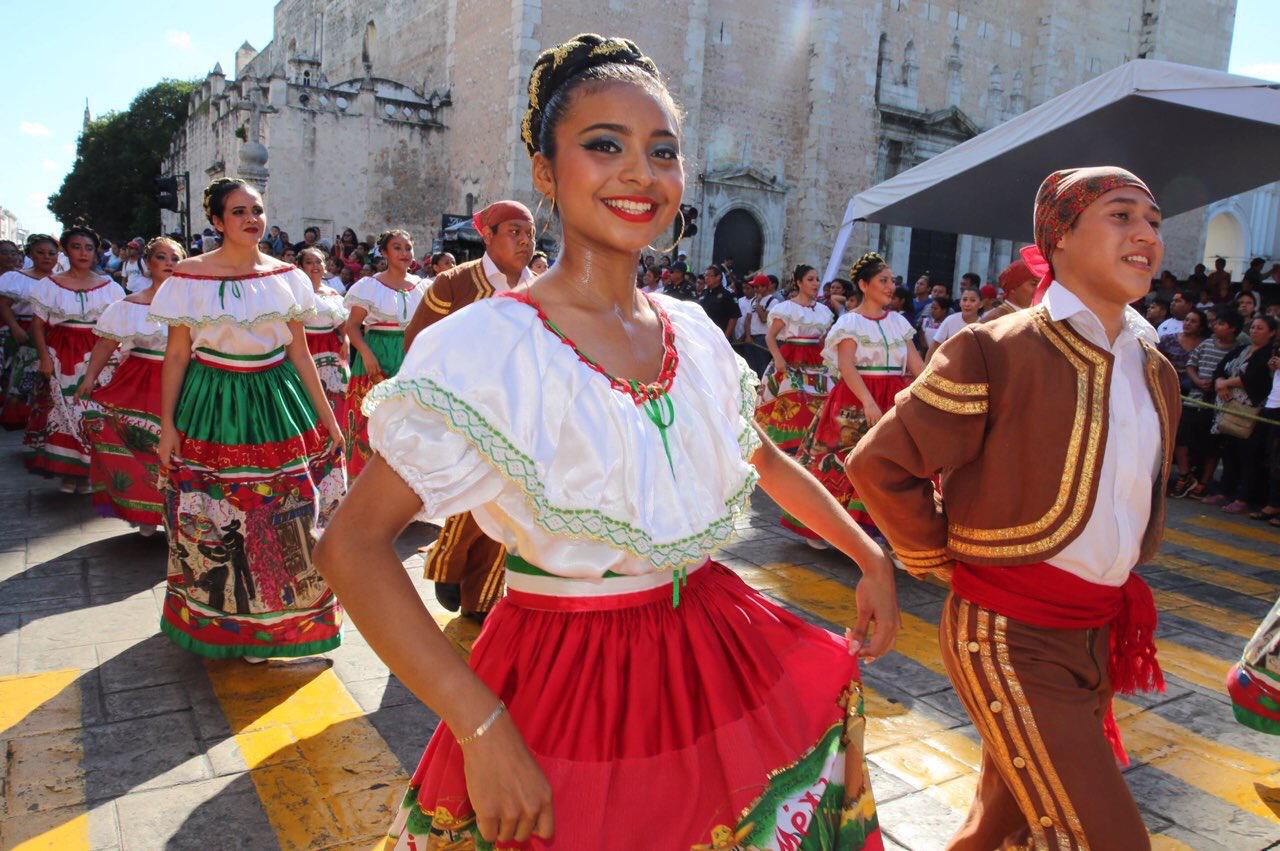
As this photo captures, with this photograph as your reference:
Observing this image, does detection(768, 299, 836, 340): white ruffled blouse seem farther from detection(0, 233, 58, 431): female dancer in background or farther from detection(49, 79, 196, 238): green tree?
detection(49, 79, 196, 238): green tree

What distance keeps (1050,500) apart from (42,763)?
362 centimetres

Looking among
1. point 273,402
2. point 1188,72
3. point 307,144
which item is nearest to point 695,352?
point 273,402

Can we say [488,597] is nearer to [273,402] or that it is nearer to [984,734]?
[273,402]

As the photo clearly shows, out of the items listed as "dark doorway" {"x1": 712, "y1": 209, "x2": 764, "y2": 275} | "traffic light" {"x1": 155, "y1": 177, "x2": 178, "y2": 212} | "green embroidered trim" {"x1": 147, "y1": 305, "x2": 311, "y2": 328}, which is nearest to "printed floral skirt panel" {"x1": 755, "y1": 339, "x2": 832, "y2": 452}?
"green embroidered trim" {"x1": 147, "y1": 305, "x2": 311, "y2": 328}

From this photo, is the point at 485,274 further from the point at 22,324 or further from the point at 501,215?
the point at 22,324

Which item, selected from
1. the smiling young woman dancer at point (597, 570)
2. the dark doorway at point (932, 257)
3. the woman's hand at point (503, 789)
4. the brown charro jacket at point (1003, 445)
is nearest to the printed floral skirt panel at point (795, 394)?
the brown charro jacket at point (1003, 445)

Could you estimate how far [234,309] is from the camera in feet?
14.8

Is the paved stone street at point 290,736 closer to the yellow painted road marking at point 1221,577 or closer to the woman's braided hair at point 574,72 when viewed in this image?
the yellow painted road marking at point 1221,577

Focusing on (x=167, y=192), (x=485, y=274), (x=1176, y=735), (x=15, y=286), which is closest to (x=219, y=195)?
(x=485, y=274)

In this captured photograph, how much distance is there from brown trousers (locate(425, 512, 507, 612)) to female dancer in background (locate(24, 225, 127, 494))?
204 inches

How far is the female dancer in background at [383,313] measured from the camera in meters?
7.53

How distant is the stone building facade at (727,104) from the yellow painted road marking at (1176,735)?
17402 mm

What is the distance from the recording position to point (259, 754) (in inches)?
146

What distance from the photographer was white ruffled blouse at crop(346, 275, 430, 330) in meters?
7.56
